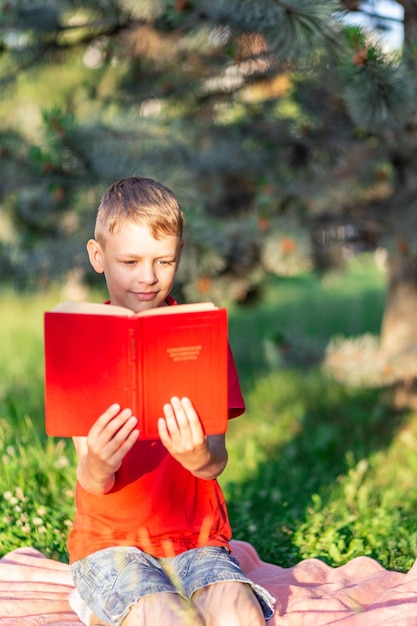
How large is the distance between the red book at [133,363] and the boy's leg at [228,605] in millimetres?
397

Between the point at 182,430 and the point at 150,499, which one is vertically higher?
the point at 182,430

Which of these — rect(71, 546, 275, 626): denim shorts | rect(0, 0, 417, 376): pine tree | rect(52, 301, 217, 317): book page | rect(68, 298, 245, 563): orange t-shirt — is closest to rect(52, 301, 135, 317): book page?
rect(52, 301, 217, 317): book page

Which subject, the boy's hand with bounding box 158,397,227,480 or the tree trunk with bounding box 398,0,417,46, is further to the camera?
the tree trunk with bounding box 398,0,417,46

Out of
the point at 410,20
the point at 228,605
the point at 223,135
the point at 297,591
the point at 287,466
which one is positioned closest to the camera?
the point at 228,605

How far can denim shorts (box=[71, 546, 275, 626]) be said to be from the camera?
1.90 m

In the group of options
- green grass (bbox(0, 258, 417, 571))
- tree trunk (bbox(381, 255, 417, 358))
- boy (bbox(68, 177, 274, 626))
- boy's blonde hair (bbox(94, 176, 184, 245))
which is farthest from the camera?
tree trunk (bbox(381, 255, 417, 358))

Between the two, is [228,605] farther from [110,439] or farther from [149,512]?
[110,439]

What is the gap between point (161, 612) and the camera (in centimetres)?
184

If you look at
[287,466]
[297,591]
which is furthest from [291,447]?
[297,591]

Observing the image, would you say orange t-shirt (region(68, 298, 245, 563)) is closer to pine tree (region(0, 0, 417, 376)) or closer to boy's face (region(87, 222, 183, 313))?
boy's face (region(87, 222, 183, 313))

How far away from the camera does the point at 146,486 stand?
2039 millimetres

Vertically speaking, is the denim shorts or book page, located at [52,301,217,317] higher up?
book page, located at [52,301,217,317]

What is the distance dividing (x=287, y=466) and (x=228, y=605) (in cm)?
216

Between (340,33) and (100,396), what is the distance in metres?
1.82
